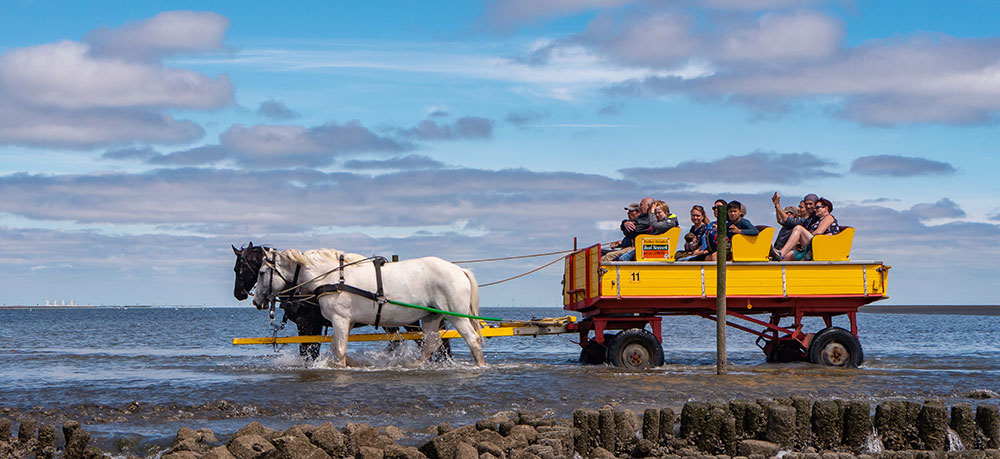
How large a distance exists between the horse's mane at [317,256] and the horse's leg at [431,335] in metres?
1.52

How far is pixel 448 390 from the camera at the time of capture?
42.7 ft

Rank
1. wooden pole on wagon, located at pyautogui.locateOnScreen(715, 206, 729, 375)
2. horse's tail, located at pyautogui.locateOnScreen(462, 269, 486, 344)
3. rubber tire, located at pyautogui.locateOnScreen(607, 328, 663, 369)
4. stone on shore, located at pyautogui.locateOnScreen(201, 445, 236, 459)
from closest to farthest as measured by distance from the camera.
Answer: stone on shore, located at pyautogui.locateOnScreen(201, 445, 236, 459), wooden pole on wagon, located at pyautogui.locateOnScreen(715, 206, 729, 375), rubber tire, located at pyautogui.locateOnScreen(607, 328, 663, 369), horse's tail, located at pyautogui.locateOnScreen(462, 269, 486, 344)

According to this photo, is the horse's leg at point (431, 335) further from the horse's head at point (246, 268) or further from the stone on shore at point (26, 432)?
the stone on shore at point (26, 432)

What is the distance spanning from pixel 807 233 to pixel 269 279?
29.3ft

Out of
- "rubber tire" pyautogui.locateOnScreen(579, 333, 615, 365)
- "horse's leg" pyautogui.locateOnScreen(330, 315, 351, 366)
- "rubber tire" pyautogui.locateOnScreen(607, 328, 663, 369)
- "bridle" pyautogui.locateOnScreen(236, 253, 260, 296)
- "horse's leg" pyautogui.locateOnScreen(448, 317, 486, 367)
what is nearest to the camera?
"horse's leg" pyautogui.locateOnScreen(330, 315, 351, 366)

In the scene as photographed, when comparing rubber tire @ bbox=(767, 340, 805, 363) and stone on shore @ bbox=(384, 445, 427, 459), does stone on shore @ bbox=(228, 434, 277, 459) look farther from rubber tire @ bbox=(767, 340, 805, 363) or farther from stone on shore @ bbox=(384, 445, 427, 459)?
rubber tire @ bbox=(767, 340, 805, 363)

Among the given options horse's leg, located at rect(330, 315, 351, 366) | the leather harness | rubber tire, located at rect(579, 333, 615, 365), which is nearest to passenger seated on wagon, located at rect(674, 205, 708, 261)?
rubber tire, located at rect(579, 333, 615, 365)

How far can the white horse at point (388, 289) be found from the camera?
1541 centimetres

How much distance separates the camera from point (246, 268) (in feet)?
53.5

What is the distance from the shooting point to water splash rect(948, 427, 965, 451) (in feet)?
31.9

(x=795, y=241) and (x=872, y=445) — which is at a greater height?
(x=795, y=241)

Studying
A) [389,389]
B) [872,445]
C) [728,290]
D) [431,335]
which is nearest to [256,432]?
[389,389]

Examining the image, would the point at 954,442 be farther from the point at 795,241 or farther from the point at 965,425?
the point at 795,241

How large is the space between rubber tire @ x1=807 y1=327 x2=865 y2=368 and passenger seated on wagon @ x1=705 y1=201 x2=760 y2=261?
2.15m
